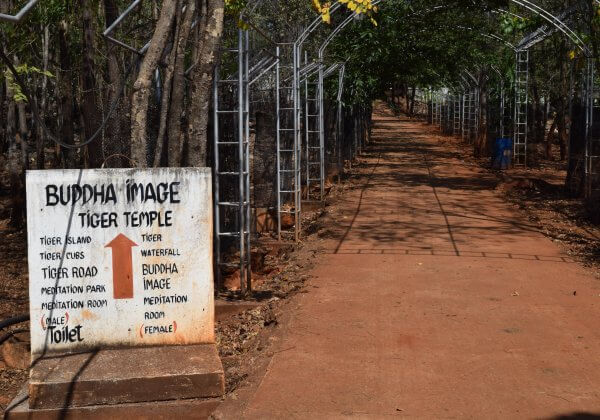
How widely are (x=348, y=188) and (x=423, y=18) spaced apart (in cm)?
599

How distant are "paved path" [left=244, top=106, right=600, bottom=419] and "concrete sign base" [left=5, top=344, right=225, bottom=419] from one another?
38 centimetres

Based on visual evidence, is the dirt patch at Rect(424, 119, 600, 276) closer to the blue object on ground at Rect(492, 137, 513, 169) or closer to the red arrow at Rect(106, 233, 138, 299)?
the blue object on ground at Rect(492, 137, 513, 169)

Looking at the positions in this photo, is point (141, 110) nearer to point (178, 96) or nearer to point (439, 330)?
point (178, 96)

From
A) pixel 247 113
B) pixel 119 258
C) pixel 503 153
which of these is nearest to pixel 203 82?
pixel 247 113

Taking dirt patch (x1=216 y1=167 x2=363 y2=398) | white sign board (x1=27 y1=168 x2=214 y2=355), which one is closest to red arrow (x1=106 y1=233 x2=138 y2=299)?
white sign board (x1=27 y1=168 x2=214 y2=355)

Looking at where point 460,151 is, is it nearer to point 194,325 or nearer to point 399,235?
point 399,235

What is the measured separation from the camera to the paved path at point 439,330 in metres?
5.85

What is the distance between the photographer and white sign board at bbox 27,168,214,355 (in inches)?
240

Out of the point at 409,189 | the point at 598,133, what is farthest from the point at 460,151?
the point at 598,133

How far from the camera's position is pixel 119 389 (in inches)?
225

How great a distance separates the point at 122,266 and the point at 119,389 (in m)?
0.94

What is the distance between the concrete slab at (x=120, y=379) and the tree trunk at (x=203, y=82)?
8.11 ft

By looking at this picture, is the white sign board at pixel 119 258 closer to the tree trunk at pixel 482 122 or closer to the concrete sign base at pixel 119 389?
the concrete sign base at pixel 119 389

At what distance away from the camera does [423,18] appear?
22.9 m
